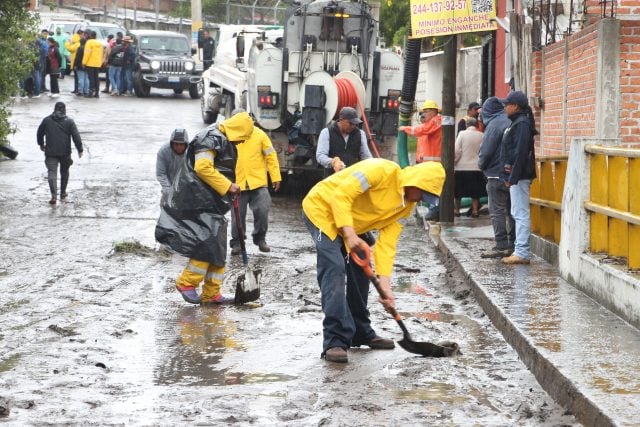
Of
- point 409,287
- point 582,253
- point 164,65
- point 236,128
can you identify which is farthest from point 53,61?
point 582,253

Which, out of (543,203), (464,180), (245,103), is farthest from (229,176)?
(245,103)

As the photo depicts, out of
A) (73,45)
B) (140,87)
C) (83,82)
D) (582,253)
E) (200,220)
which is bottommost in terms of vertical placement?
(582,253)

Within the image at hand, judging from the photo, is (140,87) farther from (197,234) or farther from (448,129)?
(197,234)

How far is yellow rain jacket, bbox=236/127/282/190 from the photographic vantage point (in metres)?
14.4

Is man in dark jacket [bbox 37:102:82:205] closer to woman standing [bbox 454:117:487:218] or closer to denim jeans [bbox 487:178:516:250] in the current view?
woman standing [bbox 454:117:487:218]

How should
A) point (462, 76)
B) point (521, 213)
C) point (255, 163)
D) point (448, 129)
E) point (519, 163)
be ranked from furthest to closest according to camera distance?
1. point (462, 76)
2. point (448, 129)
3. point (255, 163)
4. point (521, 213)
5. point (519, 163)

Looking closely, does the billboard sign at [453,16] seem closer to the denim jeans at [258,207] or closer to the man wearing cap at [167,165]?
the denim jeans at [258,207]

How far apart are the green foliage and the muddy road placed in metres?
4.58

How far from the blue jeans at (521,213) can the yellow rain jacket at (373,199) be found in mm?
4535

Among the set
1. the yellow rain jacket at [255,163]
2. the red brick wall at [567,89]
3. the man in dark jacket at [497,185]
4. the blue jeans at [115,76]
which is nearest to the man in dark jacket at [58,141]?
the yellow rain jacket at [255,163]

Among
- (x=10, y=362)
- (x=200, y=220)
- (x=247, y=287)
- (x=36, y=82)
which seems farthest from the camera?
(x=36, y=82)

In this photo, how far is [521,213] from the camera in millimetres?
12703

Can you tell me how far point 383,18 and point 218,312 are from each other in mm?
22341

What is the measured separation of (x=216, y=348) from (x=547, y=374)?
2502 mm
